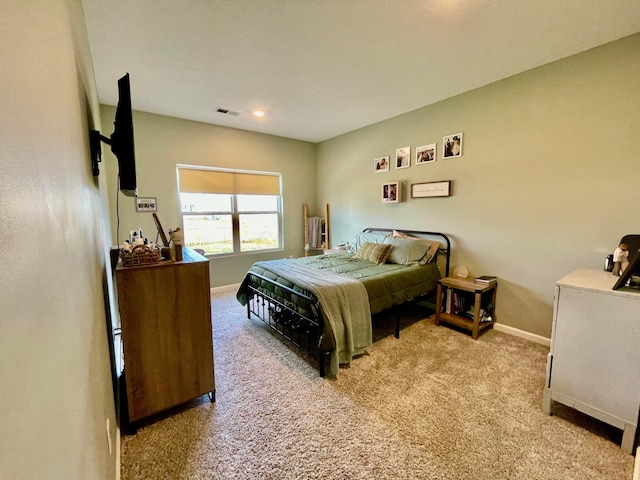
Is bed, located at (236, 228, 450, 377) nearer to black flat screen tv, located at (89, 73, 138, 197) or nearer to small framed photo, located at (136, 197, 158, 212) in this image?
black flat screen tv, located at (89, 73, 138, 197)

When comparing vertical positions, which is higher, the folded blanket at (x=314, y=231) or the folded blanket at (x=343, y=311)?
the folded blanket at (x=314, y=231)

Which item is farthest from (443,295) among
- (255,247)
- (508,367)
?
(255,247)

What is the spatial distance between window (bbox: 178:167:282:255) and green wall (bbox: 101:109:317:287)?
0.45 feet

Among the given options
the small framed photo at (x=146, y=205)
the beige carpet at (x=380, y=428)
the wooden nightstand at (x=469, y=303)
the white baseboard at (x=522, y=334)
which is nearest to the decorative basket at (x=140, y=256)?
the beige carpet at (x=380, y=428)

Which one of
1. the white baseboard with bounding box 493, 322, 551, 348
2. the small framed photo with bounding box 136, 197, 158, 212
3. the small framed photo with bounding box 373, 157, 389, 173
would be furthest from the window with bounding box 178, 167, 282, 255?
the white baseboard with bounding box 493, 322, 551, 348

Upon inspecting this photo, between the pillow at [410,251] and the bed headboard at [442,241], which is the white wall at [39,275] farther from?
the bed headboard at [442,241]

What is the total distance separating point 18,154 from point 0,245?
21 centimetres

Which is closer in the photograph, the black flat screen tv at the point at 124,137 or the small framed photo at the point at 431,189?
the black flat screen tv at the point at 124,137

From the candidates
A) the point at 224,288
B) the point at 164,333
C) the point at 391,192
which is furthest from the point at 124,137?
the point at 224,288

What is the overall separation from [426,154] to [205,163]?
3253 mm

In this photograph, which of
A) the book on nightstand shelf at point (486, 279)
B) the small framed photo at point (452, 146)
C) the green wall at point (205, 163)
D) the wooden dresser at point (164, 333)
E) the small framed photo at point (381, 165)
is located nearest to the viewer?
the wooden dresser at point (164, 333)

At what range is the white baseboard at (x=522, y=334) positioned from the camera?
2.76m

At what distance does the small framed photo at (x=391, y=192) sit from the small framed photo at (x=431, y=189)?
8.4 inches

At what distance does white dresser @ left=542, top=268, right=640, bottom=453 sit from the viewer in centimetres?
157
